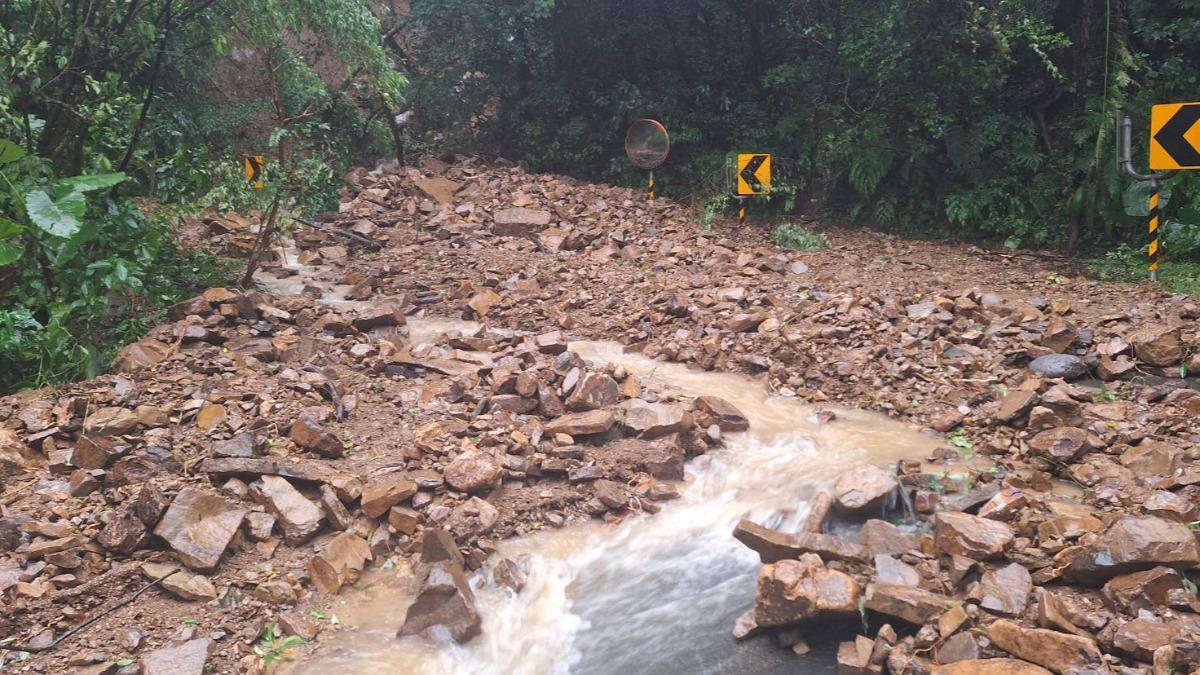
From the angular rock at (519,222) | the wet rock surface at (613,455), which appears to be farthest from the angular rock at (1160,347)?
the angular rock at (519,222)

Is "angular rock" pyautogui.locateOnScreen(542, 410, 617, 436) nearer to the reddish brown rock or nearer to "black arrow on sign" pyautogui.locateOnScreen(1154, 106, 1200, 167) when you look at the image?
the reddish brown rock

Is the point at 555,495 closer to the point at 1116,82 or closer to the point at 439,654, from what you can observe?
the point at 439,654

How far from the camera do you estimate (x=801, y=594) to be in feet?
12.8

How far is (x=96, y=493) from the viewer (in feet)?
15.5

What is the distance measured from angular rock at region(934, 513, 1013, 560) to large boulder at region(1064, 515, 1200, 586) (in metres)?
0.35

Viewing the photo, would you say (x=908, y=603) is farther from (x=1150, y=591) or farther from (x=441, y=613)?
(x=441, y=613)

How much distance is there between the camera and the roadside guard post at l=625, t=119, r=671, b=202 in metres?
13.6

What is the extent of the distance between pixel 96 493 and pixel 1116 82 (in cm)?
1135

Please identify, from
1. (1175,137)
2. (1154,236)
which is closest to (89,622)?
(1175,137)

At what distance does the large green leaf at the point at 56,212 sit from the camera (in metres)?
5.52

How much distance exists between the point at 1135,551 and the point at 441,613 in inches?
133

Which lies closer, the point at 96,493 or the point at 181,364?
the point at 96,493

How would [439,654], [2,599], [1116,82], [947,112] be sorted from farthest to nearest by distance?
[947,112] < [1116,82] < [439,654] < [2,599]

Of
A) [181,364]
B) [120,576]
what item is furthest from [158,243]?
[120,576]
